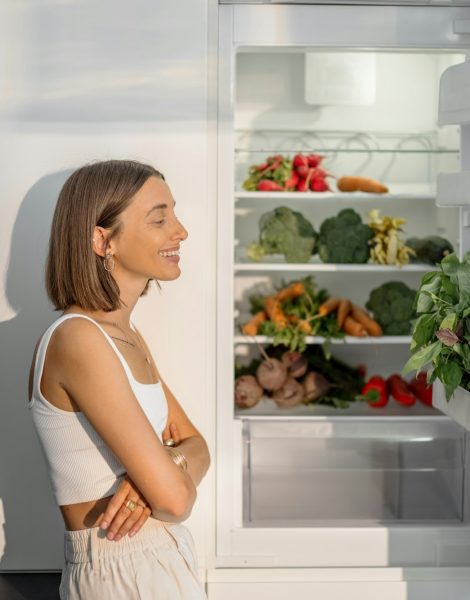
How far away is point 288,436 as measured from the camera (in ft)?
9.04

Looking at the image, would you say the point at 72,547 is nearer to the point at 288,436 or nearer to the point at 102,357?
the point at 102,357

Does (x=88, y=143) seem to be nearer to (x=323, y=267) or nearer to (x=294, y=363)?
(x=323, y=267)

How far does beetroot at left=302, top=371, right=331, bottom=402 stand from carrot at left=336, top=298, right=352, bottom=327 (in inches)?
7.6

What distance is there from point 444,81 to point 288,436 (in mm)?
1221

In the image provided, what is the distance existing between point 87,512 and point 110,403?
24 centimetres

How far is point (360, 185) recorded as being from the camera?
10.1 ft

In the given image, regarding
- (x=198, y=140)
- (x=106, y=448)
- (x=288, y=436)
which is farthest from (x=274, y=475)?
(x=106, y=448)

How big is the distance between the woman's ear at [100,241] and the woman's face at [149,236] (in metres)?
0.02

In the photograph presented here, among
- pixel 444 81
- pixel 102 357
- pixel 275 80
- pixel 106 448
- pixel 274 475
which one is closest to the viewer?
pixel 102 357

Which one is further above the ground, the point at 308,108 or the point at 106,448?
the point at 308,108

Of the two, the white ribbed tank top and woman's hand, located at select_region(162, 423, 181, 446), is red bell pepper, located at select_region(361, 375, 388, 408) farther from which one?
the white ribbed tank top

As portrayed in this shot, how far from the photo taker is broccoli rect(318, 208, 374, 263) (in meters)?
3.00

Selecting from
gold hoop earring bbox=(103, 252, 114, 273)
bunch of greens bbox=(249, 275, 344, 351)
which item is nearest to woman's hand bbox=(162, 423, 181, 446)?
gold hoop earring bbox=(103, 252, 114, 273)

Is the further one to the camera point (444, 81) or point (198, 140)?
point (198, 140)
